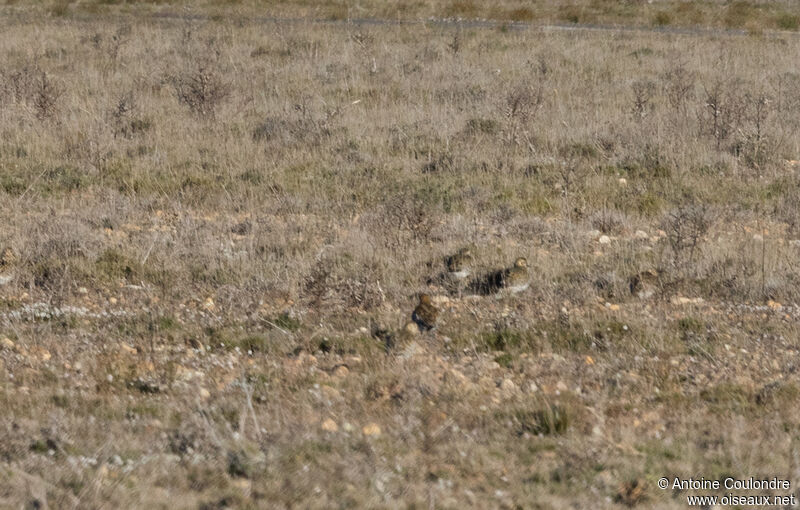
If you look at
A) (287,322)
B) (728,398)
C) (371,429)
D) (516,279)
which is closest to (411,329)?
(287,322)

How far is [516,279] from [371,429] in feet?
8.31

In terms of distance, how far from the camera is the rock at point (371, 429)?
14.0 ft

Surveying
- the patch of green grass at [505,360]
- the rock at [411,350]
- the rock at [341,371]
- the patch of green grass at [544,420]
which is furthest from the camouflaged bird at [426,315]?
the patch of green grass at [544,420]

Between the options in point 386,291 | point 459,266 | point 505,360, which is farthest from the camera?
point 459,266

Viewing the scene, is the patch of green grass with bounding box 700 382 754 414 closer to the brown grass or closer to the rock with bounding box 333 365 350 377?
the brown grass

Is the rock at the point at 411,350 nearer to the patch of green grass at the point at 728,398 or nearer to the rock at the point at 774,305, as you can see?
the patch of green grass at the point at 728,398

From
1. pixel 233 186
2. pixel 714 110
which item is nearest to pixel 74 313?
pixel 233 186

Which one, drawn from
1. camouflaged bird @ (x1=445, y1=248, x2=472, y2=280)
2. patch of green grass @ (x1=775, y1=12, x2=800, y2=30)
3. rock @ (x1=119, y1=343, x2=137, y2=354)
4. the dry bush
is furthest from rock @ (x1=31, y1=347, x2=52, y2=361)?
patch of green grass @ (x1=775, y1=12, x2=800, y2=30)

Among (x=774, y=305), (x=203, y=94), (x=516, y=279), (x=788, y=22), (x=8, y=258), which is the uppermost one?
(x=203, y=94)

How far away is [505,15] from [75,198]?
23156mm

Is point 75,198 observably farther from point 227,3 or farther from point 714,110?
point 227,3

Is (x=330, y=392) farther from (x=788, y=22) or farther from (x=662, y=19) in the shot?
(x=788, y=22)

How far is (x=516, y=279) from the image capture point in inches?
257

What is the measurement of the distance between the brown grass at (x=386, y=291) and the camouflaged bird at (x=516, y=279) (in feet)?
0.31
